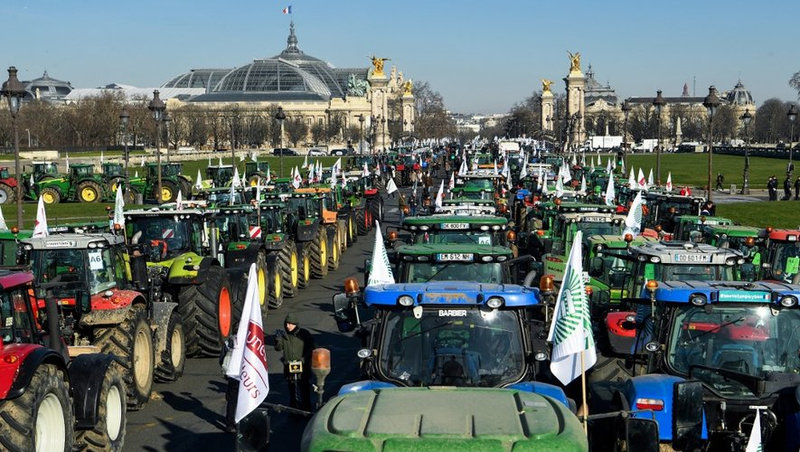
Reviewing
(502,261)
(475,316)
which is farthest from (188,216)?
(475,316)

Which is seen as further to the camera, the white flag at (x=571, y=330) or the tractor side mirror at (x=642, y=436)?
the white flag at (x=571, y=330)

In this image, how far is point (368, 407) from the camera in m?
5.79

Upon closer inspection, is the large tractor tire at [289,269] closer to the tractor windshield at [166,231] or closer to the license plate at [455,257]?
the tractor windshield at [166,231]

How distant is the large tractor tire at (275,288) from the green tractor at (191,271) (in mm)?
2910

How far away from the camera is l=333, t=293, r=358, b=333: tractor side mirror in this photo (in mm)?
9375

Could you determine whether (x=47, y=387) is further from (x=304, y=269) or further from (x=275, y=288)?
(x=304, y=269)

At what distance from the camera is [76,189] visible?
56281 millimetres

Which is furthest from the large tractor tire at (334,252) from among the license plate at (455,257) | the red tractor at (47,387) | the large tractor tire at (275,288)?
the red tractor at (47,387)

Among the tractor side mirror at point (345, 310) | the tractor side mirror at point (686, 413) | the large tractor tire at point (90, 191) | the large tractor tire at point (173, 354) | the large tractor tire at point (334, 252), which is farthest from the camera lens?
the large tractor tire at point (90, 191)

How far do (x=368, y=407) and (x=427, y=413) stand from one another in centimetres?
36

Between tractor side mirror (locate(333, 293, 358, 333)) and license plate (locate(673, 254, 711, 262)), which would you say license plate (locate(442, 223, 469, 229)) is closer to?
license plate (locate(673, 254, 711, 262))

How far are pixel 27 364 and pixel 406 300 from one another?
2981mm

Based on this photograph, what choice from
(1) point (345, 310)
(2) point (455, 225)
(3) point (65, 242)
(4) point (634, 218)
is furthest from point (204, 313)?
(4) point (634, 218)

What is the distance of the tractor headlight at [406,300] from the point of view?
836 cm
